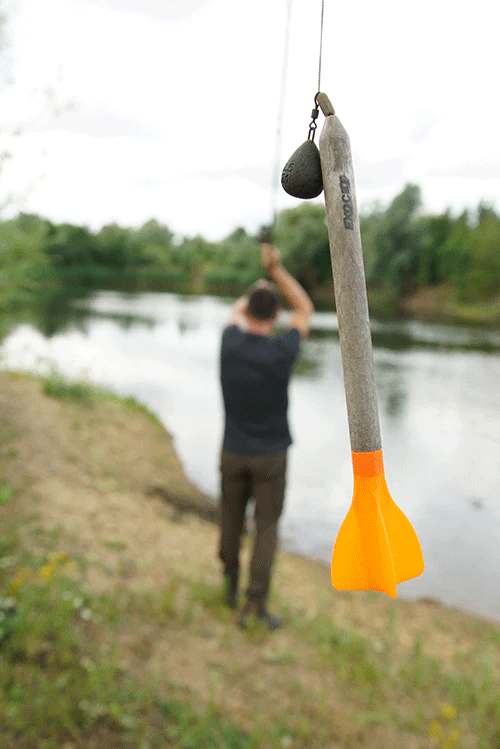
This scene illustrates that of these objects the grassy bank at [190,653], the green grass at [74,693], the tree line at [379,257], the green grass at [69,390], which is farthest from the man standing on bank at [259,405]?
the tree line at [379,257]

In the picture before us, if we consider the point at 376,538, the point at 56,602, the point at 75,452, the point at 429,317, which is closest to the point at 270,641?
the point at 56,602

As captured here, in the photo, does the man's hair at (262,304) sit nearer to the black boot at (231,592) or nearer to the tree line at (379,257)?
the black boot at (231,592)

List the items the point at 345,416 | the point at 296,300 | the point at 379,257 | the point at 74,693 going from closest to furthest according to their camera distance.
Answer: the point at 74,693 → the point at 296,300 → the point at 345,416 → the point at 379,257

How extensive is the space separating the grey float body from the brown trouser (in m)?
3.24

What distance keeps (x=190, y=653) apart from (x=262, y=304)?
2371 millimetres

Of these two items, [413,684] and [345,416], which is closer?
[413,684]

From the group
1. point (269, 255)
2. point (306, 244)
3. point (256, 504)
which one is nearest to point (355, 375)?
point (269, 255)

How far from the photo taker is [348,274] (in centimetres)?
81

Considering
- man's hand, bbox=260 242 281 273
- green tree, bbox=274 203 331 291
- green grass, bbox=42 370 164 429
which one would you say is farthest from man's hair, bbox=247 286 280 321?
green tree, bbox=274 203 331 291

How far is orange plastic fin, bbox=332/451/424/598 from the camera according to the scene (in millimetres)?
904

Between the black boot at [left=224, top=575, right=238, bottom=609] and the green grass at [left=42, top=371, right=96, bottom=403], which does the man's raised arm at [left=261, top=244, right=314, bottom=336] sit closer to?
the black boot at [left=224, top=575, right=238, bottom=609]

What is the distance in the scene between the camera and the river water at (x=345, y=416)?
28.9 feet

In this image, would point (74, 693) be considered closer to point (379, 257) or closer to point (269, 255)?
point (269, 255)

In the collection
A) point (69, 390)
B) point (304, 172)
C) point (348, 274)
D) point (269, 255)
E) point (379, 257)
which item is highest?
point (379, 257)
